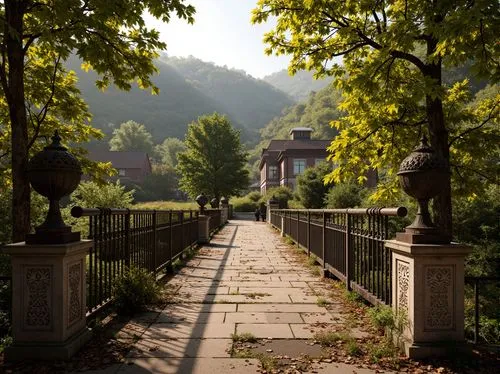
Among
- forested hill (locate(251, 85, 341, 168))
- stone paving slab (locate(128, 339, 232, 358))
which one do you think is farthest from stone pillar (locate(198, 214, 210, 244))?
forested hill (locate(251, 85, 341, 168))

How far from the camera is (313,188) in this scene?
3519cm

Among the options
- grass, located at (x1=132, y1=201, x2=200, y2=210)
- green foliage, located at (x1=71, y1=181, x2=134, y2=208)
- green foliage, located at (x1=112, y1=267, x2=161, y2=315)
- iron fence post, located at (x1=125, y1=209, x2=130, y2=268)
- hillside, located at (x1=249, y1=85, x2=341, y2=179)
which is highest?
hillside, located at (x1=249, y1=85, x2=341, y2=179)

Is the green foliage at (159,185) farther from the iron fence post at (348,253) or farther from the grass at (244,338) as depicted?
the grass at (244,338)

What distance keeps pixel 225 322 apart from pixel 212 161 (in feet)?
156

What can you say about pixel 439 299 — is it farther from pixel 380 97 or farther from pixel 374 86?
pixel 380 97

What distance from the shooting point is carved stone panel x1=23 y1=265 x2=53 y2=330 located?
12.8 ft

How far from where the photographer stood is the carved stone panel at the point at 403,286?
4173 mm

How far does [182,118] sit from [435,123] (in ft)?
477

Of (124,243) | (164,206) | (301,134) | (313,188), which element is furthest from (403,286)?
(301,134)

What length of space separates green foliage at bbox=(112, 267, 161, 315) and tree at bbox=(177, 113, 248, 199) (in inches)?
1777

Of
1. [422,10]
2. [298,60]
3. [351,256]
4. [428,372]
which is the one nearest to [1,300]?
[351,256]

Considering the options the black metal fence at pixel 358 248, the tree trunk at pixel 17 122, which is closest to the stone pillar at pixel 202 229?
the black metal fence at pixel 358 248

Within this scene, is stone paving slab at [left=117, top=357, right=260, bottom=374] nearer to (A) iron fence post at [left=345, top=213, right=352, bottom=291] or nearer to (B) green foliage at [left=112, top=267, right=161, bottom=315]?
(B) green foliage at [left=112, top=267, right=161, bottom=315]

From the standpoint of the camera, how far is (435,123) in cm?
762
